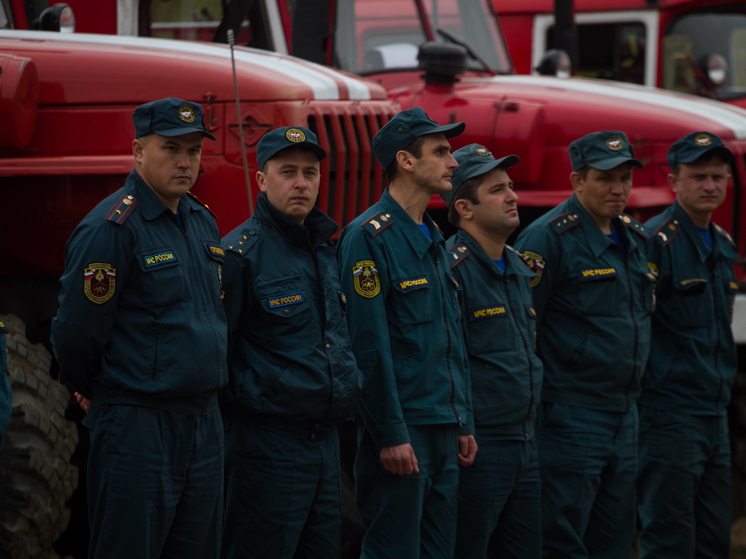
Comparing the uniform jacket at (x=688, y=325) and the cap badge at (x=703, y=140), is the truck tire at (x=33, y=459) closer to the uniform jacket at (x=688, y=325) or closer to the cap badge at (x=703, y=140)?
the uniform jacket at (x=688, y=325)

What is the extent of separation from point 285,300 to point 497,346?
3.11 ft

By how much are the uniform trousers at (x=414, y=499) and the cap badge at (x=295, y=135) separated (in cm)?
106

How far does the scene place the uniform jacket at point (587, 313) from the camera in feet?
15.1

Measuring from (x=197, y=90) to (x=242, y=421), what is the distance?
60.9 inches

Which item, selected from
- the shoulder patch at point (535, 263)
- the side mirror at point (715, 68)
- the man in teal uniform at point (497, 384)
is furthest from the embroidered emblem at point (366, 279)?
the side mirror at point (715, 68)

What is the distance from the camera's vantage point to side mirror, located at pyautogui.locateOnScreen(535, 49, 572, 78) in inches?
287

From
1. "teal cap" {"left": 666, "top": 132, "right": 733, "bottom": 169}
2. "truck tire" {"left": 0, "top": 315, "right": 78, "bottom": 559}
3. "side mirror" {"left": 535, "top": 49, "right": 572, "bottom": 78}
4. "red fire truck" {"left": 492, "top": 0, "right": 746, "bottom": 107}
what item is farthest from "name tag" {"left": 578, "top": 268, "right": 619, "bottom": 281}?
"red fire truck" {"left": 492, "top": 0, "right": 746, "bottom": 107}

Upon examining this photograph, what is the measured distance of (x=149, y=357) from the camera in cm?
337

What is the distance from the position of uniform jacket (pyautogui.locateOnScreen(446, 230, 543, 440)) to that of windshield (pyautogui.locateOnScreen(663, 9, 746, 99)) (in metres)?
5.21

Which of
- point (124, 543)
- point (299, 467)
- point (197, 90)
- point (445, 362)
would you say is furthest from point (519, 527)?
point (197, 90)

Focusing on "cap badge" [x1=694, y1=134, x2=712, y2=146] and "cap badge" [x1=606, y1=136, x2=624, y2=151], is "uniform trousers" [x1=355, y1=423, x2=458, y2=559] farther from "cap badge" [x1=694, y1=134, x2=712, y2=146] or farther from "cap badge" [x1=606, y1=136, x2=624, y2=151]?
"cap badge" [x1=694, y1=134, x2=712, y2=146]

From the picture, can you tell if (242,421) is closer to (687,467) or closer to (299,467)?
(299,467)

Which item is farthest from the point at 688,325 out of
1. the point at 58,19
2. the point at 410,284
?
the point at 58,19

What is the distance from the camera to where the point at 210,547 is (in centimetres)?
359
